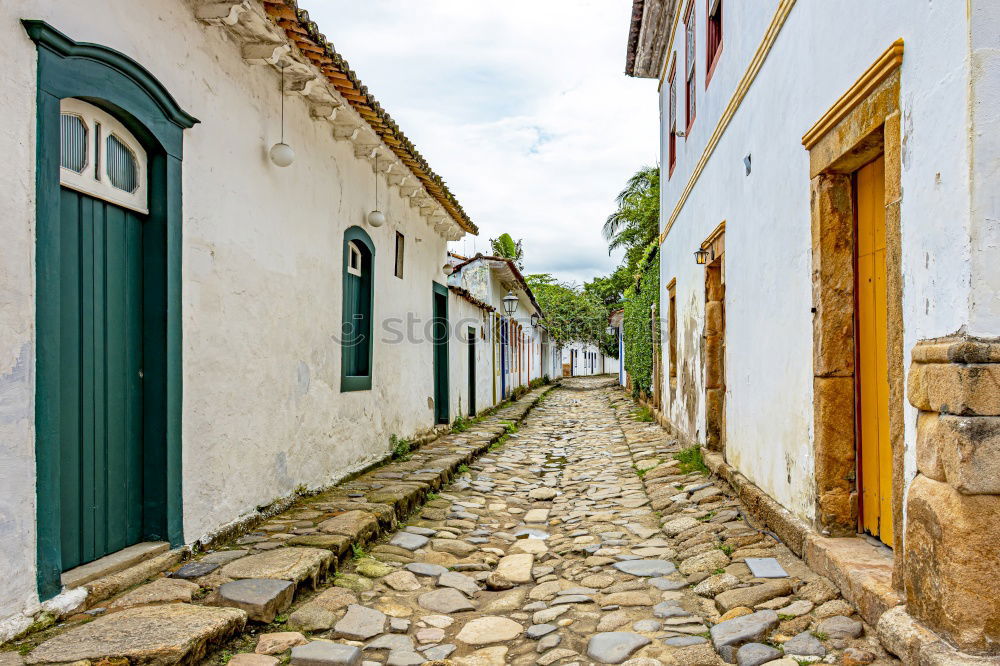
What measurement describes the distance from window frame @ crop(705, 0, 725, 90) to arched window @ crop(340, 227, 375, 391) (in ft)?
13.0

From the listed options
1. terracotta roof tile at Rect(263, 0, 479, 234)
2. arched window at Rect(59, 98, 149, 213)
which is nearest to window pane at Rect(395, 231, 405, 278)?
terracotta roof tile at Rect(263, 0, 479, 234)

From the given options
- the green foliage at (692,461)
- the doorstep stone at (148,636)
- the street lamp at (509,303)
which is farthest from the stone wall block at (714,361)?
the street lamp at (509,303)

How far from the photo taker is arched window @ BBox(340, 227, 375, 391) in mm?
6688

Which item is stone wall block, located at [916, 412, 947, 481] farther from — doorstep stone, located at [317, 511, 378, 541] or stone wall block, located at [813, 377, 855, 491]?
doorstep stone, located at [317, 511, 378, 541]

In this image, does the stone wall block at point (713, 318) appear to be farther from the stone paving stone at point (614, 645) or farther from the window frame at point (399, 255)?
the stone paving stone at point (614, 645)

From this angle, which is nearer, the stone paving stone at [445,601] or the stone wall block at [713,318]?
the stone paving stone at [445,601]

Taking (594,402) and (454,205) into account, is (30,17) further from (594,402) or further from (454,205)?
(594,402)

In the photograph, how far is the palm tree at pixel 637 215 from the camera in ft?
71.1

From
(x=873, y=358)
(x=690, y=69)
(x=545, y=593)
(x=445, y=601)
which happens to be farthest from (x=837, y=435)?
(x=690, y=69)

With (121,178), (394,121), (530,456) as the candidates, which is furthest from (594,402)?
(121,178)

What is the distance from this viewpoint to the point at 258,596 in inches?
130

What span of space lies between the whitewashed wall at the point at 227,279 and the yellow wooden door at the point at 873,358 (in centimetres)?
376

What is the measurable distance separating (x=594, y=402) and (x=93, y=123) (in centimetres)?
1714

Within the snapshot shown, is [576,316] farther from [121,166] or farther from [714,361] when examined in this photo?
[121,166]
